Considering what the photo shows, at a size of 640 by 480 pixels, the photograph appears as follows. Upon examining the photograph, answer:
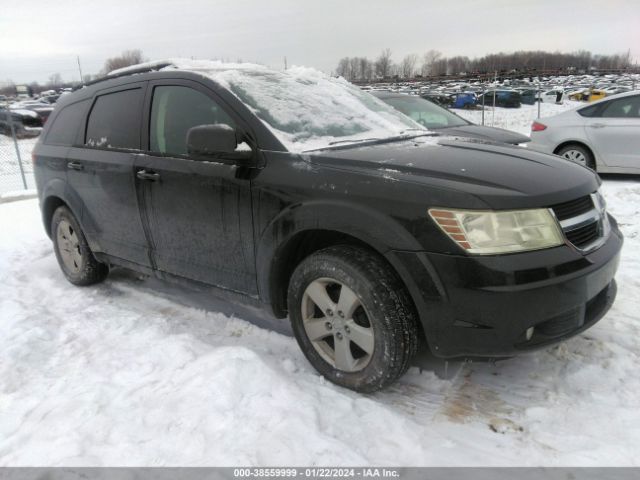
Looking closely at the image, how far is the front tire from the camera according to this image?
2420mm

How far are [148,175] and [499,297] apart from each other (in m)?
2.41

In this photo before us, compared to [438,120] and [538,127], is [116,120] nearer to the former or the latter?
[438,120]

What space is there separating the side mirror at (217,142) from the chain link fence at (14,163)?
9.23 metres

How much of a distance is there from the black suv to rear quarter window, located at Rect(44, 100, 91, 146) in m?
0.32

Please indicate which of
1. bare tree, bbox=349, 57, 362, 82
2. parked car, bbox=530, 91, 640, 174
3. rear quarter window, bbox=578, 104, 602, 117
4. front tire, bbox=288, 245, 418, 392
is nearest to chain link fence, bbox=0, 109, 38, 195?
front tire, bbox=288, 245, 418, 392

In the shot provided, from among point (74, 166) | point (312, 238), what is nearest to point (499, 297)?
point (312, 238)

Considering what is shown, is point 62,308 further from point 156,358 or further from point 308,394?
point 308,394

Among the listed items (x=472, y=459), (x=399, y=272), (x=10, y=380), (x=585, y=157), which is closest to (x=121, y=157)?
(x=10, y=380)

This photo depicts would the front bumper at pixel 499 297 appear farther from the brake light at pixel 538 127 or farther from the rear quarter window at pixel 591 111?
the brake light at pixel 538 127

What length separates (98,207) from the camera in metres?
3.99

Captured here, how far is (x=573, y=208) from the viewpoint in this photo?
2.45m

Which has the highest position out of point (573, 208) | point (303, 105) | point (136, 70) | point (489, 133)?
point (136, 70)

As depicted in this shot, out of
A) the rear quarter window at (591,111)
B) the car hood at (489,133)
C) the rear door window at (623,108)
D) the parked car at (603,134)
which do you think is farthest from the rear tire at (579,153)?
the car hood at (489,133)

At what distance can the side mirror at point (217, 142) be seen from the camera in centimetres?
279
